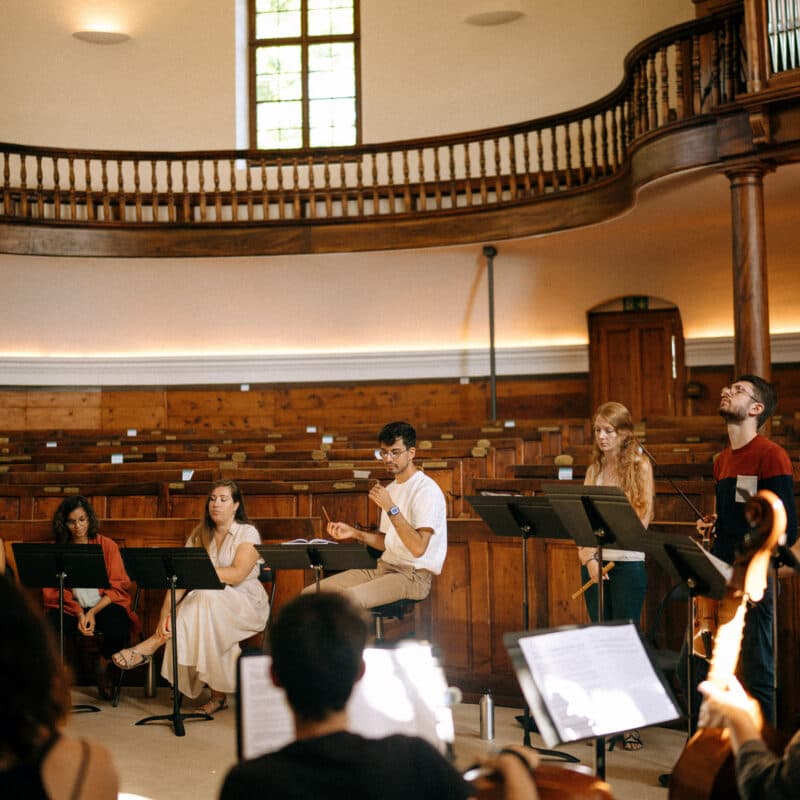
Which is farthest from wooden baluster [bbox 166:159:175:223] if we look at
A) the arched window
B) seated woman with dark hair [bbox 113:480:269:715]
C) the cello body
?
the cello body

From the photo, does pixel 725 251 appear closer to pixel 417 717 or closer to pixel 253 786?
pixel 417 717

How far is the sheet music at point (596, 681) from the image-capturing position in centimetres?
277

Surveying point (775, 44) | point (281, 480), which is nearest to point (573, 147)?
point (775, 44)

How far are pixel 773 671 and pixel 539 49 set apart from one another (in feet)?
32.5

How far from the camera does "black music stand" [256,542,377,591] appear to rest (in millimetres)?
4820

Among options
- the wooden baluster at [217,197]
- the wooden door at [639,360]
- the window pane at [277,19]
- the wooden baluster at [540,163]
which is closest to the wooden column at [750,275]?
the wooden baluster at [540,163]

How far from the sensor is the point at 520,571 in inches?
212

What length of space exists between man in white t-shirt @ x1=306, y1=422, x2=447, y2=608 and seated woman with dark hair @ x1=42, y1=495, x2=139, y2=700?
1311 mm

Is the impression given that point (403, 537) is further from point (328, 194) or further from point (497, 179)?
point (328, 194)

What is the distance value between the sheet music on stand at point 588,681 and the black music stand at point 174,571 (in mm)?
2323

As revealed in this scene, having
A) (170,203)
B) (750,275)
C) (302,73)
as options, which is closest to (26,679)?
(750,275)

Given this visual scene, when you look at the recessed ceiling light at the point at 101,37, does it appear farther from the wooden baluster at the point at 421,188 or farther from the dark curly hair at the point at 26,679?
the dark curly hair at the point at 26,679

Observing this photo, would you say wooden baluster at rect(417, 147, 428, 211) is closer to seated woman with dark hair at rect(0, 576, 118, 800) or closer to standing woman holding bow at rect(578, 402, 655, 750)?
standing woman holding bow at rect(578, 402, 655, 750)

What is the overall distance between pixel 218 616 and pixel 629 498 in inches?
86.5
